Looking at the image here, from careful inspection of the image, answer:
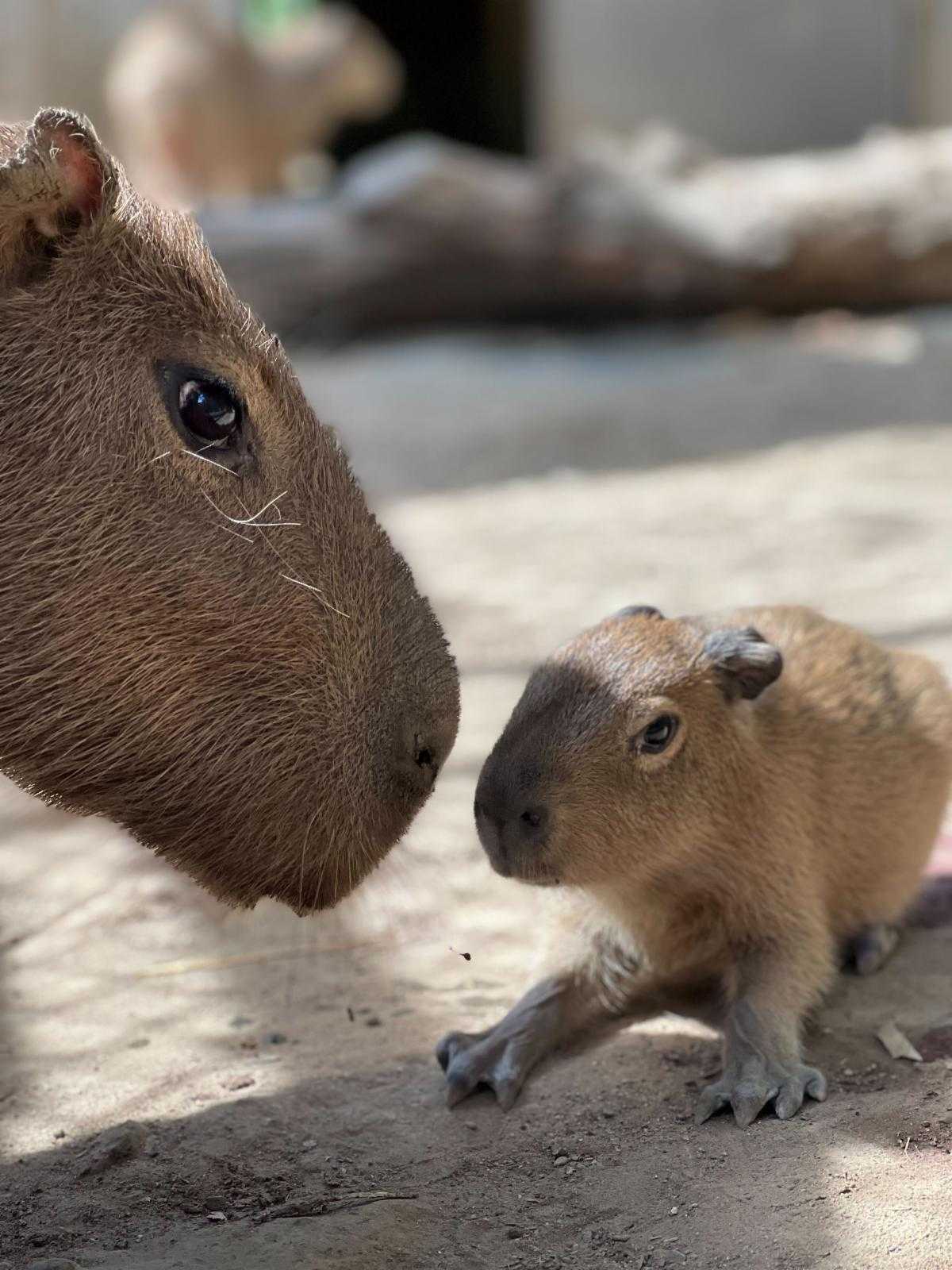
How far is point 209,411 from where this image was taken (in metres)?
2.73

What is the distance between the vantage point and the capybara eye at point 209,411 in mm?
2717

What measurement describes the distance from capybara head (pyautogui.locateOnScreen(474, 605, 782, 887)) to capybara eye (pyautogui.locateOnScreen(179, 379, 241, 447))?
2.66 ft

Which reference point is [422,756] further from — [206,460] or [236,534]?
[206,460]

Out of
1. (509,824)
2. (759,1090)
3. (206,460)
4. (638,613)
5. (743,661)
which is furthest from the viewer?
(638,613)

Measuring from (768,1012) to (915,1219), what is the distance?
68 centimetres

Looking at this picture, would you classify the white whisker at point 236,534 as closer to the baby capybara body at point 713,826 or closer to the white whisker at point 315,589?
the white whisker at point 315,589

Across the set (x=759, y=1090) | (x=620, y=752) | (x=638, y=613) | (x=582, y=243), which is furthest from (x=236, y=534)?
(x=582, y=243)

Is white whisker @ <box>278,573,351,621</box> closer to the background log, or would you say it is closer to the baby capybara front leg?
the baby capybara front leg

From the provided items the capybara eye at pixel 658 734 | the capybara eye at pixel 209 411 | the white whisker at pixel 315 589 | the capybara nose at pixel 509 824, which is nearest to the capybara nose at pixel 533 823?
the capybara nose at pixel 509 824

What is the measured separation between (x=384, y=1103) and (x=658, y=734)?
89 cm

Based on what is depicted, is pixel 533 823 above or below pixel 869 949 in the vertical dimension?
above

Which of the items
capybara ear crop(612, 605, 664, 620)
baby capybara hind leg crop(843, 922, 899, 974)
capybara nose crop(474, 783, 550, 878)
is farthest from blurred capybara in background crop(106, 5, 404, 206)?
capybara nose crop(474, 783, 550, 878)

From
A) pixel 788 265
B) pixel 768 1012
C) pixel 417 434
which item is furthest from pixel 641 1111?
pixel 788 265

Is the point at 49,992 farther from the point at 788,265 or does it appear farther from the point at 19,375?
the point at 788,265
